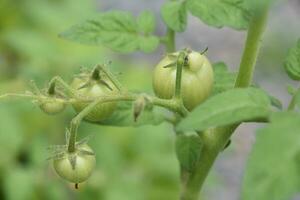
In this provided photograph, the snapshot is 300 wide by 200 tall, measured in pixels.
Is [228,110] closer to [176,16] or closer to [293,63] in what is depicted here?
[293,63]

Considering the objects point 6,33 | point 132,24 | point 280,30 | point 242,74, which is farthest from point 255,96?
point 280,30

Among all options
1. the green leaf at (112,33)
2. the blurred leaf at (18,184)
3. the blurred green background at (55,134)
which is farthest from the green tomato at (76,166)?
the blurred leaf at (18,184)

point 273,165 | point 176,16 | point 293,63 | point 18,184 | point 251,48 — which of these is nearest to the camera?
point 273,165

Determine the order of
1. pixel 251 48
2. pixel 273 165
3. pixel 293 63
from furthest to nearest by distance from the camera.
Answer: pixel 293 63
pixel 251 48
pixel 273 165

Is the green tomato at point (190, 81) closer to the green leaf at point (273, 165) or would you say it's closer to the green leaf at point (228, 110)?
the green leaf at point (228, 110)

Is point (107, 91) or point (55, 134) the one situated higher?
point (107, 91)

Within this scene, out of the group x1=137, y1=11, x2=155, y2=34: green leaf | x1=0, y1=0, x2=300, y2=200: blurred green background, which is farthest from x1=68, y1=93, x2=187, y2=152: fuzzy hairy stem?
x1=0, y1=0, x2=300, y2=200: blurred green background

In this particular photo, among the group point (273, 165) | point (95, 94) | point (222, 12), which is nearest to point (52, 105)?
point (95, 94)
